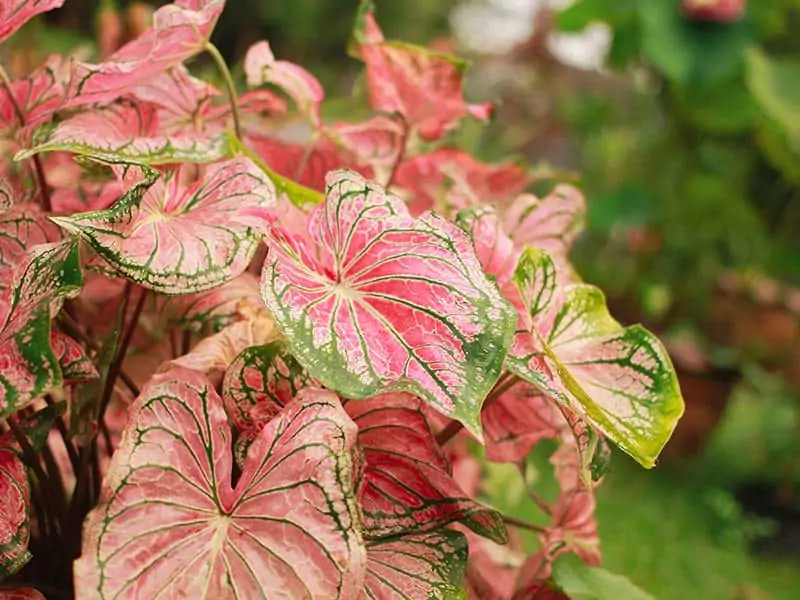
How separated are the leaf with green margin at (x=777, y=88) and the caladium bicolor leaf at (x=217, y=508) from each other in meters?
1.84

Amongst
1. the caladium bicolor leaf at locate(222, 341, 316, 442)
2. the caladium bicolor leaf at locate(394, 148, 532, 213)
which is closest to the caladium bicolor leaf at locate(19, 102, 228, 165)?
the caladium bicolor leaf at locate(222, 341, 316, 442)

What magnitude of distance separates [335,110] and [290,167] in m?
0.26

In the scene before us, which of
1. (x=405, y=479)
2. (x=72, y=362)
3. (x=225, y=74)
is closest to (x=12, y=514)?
(x=72, y=362)

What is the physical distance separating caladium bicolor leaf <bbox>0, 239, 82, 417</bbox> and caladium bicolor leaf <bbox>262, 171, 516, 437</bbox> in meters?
0.09

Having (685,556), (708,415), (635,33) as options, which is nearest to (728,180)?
(635,33)

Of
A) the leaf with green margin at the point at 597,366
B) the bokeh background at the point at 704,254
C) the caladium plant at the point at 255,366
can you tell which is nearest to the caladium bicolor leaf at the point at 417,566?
the caladium plant at the point at 255,366

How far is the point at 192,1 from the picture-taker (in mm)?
491

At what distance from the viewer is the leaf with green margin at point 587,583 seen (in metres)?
0.48

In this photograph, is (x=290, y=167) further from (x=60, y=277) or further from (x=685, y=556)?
(x=685, y=556)

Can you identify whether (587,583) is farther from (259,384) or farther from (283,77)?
(283,77)

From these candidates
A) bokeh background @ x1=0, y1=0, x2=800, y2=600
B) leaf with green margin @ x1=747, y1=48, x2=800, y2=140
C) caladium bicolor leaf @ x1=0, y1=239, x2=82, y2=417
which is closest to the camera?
caladium bicolor leaf @ x1=0, y1=239, x2=82, y2=417

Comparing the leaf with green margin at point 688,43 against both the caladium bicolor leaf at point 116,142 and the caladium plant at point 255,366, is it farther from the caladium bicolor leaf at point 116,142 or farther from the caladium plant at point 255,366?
the caladium bicolor leaf at point 116,142

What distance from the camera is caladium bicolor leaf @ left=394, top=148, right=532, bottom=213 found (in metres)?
0.66

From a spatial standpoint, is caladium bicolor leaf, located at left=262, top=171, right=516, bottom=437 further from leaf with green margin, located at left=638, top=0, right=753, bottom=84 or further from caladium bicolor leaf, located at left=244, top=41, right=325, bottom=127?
leaf with green margin, located at left=638, top=0, right=753, bottom=84
